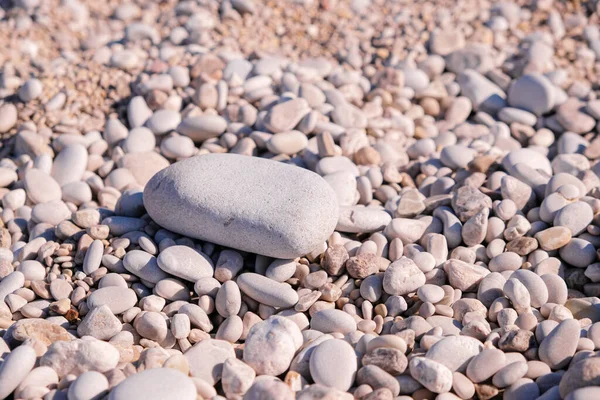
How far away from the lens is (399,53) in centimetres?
413

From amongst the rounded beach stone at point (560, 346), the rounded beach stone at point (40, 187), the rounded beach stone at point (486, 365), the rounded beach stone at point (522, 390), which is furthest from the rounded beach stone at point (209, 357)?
the rounded beach stone at point (40, 187)

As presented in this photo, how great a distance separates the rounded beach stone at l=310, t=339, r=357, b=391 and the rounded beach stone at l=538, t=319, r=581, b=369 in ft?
2.00

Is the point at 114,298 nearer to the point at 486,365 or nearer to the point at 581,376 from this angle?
the point at 486,365

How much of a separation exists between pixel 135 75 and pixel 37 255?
1.55 m

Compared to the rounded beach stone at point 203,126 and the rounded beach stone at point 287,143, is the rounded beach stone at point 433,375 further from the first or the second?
the rounded beach stone at point 203,126

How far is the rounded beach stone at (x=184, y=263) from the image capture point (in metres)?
2.36

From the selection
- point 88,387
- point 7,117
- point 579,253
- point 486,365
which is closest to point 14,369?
point 88,387

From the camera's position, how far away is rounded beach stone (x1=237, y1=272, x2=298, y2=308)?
7.48 feet

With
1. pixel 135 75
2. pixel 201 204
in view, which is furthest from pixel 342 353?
pixel 135 75

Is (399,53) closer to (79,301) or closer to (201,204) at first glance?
(201,204)

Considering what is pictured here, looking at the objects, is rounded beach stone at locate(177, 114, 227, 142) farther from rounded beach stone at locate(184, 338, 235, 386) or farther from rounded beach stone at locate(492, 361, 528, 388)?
rounded beach stone at locate(492, 361, 528, 388)

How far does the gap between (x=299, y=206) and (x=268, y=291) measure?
0.35 metres

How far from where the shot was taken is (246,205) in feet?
7.91

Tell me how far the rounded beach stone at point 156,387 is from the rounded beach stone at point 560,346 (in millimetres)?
1108
